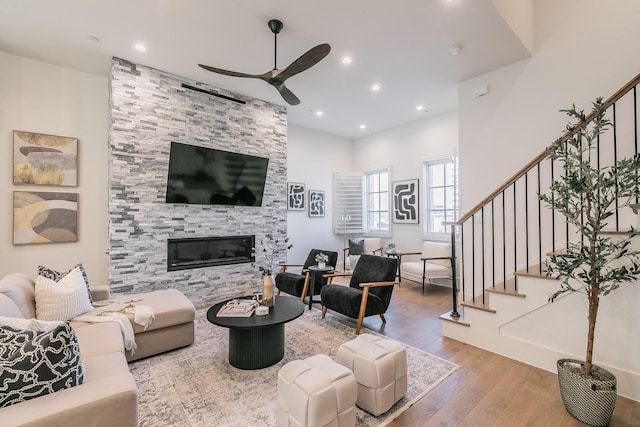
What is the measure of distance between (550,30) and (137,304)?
5.83m

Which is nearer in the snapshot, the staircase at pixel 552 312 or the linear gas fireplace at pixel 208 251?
the staircase at pixel 552 312

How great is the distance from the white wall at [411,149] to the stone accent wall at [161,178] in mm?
3227

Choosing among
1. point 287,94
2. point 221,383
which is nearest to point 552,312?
point 221,383

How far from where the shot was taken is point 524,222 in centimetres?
381

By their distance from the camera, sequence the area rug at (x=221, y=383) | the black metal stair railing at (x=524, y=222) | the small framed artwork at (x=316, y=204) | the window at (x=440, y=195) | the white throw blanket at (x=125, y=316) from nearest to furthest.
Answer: the area rug at (x=221, y=383) → the white throw blanket at (x=125, y=316) → the black metal stair railing at (x=524, y=222) → the window at (x=440, y=195) → the small framed artwork at (x=316, y=204)

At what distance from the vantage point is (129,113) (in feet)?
12.9

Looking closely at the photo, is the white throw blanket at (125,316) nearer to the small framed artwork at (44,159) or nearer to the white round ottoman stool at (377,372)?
the white round ottoman stool at (377,372)

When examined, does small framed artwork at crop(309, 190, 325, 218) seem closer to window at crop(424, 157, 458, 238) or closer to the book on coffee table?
window at crop(424, 157, 458, 238)

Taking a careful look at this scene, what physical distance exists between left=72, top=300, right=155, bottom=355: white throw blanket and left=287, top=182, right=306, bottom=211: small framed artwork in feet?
13.0

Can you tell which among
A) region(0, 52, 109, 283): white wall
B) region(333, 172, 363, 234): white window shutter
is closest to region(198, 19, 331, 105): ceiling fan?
region(0, 52, 109, 283): white wall

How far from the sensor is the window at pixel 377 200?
7.22m

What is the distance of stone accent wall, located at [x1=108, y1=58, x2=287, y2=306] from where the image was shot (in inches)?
151

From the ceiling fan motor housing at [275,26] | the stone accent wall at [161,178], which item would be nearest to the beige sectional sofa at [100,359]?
the stone accent wall at [161,178]

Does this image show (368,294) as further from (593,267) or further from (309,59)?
(309,59)
